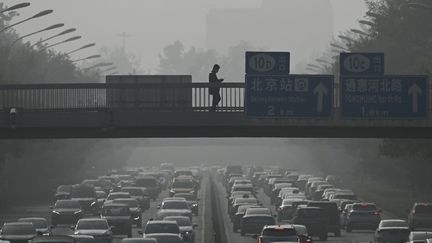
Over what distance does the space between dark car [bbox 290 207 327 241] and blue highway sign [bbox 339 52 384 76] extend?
494 inches

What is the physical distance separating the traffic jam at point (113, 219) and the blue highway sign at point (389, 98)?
825cm

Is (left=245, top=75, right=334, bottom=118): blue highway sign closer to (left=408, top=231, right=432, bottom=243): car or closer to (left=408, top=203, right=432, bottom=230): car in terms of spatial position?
(left=408, top=231, right=432, bottom=243): car

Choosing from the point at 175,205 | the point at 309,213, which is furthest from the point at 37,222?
the point at 175,205

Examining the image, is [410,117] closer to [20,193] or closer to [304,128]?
[304,128]

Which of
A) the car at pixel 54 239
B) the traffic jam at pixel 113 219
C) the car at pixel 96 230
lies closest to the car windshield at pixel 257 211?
the traffic jam at pixel 113 219

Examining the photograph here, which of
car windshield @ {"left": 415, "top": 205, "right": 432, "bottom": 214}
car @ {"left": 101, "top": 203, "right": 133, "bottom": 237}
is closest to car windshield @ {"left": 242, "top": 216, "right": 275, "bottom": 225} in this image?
car @ {"left": 101, "top": 203, "right": 133, "bottom": 237}

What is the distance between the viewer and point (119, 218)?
244 feet

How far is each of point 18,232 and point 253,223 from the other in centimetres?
1358

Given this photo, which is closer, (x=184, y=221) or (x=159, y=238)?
(x=159, y=238)

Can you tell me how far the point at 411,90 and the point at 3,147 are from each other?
155ft

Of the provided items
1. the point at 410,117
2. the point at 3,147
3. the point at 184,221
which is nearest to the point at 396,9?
the point at 3,147

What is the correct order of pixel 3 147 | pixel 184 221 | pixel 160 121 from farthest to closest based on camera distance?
pixel 3 147 → pixel 184 221 → pixel 160 121

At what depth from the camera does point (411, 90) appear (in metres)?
58.0

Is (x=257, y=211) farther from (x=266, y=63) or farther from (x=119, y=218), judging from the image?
(x=266, y=63)
